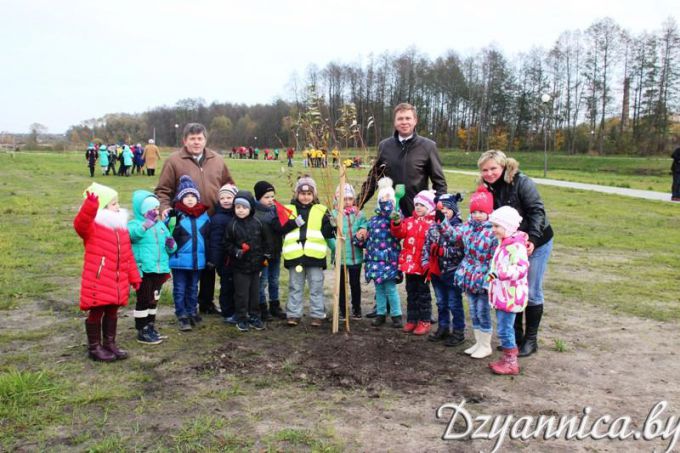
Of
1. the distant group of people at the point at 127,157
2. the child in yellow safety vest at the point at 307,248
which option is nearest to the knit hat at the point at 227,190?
the child in yellow safety vest at the point at 307,248

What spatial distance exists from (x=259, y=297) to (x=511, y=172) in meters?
2.99

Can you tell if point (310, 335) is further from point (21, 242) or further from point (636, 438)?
point (21, 242)

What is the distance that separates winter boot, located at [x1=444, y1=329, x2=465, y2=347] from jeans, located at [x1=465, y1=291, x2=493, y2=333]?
34 cm

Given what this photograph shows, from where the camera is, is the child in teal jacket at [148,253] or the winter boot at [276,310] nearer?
the child in teal jacket at [148,253]

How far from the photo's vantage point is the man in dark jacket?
5.66 m

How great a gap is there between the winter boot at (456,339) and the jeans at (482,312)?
13.5 inches

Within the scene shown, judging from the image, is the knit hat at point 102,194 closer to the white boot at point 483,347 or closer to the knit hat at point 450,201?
the knit hat at point 450,201

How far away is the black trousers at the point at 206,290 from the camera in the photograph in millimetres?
6229

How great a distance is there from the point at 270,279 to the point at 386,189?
6.06 ft

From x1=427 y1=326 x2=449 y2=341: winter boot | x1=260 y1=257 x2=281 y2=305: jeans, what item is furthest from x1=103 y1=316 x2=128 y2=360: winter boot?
x1=427 y1=326 x2=449 y2=341: winter boot

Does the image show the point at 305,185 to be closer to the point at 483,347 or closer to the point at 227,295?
the point at 227,295

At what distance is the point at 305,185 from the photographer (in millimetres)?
5859

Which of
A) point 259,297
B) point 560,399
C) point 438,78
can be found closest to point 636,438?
point 560,399

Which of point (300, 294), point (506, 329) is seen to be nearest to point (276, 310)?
point (300, 294)
